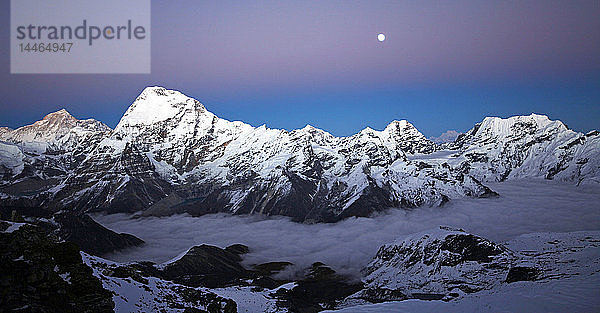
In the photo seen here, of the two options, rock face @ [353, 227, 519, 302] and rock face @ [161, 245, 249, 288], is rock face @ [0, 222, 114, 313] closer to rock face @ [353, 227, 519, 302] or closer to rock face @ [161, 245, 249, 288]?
rock face @ [353, 227, 519, 302]

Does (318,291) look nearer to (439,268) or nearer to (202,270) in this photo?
(439,268)

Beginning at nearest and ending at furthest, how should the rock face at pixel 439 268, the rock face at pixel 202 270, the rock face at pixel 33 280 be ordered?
the rock face at pixel 33 280
the rock face at pixel 439 268
the rock face at pixel 202 270

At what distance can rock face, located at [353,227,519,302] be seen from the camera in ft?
368

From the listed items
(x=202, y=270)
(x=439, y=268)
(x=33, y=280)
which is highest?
(x=33, y=280)

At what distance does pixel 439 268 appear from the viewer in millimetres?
126562

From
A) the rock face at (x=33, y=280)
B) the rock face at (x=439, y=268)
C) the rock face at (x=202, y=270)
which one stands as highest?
the rock face at (x=33, y=280)

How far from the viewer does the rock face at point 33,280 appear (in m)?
24.2

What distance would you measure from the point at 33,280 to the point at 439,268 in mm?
125962

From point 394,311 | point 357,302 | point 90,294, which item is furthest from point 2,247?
point 357,302

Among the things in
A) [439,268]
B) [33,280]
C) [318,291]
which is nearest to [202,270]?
[318,291]

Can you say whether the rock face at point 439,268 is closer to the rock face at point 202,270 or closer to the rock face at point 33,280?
the rock face at point 202,270

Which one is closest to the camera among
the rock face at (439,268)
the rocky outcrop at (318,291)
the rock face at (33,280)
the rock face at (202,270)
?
the rock face at (33,280)

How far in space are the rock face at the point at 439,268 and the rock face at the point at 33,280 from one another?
313 feet

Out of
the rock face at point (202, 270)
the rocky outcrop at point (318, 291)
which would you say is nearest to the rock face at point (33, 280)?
the rocky outcrop at point (318, 291)
